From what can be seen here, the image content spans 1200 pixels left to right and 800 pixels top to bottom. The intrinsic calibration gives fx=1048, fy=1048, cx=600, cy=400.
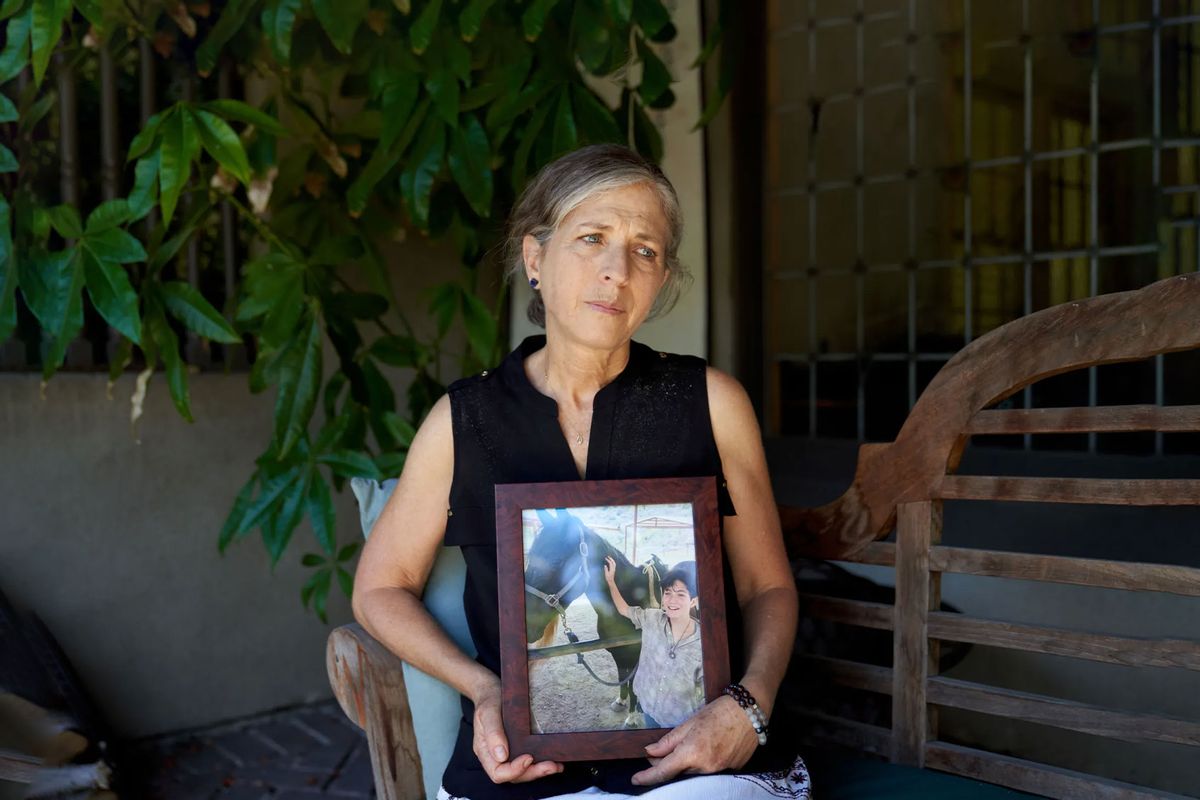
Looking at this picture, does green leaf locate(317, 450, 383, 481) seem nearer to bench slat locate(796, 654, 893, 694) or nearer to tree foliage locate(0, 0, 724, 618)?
tree foliage locate(0, 0, 724, 618)

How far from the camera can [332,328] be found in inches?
105

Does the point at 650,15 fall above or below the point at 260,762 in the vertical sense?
above

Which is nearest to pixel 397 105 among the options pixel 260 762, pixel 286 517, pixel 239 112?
pixel 239 112

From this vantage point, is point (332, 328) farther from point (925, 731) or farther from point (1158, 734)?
point (1158, 734)

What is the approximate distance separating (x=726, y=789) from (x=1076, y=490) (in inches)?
29.7

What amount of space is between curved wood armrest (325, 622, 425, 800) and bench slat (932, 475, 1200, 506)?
1.04 meters

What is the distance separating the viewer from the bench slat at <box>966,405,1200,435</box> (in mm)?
1611

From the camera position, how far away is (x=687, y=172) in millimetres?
3748

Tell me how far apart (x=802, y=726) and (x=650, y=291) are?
3.33 feet

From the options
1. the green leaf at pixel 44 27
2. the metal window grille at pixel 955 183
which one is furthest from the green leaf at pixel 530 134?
the metal window grille at pixel 955 183

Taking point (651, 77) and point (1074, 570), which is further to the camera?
point (651, 77)

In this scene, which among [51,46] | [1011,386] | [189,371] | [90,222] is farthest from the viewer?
[189,371]

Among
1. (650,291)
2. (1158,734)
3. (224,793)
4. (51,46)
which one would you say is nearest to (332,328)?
(51,46)

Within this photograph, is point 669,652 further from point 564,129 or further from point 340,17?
point 340,17
